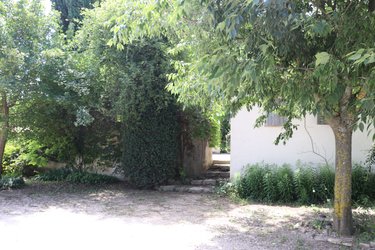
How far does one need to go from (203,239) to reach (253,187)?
3.45 meters

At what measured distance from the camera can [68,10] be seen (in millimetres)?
17703

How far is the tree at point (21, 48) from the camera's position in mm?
8688

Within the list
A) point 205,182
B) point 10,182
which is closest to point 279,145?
point 205,182

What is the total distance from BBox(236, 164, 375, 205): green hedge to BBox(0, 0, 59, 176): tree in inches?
227

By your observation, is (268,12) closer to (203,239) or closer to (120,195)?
(203,239)

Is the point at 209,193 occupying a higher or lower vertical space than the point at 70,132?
lower

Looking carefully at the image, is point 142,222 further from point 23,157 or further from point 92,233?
point 23,157

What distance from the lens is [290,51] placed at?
467 cm

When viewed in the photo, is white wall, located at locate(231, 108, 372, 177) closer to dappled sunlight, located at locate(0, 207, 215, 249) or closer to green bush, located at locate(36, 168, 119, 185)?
dappled sunlight, located at locate(0, 207, 215, 249)

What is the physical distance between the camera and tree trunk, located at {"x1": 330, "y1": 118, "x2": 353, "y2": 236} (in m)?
5.74

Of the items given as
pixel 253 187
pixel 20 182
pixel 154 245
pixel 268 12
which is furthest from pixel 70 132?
pixel 268 12

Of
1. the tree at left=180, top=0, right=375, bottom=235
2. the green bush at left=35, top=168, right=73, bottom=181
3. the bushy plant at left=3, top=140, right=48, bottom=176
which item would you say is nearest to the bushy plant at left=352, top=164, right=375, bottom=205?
the tree at left=180, top=0, right=375, bottom=235

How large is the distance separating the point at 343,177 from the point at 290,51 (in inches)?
90.6

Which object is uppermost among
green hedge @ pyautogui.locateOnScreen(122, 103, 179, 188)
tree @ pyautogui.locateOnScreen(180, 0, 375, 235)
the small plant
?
tree @ pyautogui.locateOnScreen(180, 0, 375, 235)
